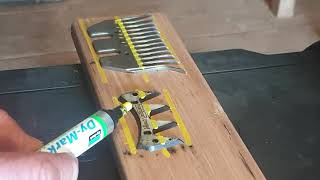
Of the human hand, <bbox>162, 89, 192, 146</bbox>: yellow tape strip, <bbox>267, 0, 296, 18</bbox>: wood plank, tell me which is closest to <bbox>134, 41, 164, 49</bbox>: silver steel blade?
<bbox>162, 89, 192, 146</bbox>: yellow tape strip

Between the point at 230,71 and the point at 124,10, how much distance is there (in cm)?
83

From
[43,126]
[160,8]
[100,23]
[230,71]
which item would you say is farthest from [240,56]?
[160,8]

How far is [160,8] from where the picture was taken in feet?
5.89

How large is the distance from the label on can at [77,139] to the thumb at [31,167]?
0.34 ft

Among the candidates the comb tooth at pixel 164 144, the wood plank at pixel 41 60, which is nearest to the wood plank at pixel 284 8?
the wood plank at pixel 41 60

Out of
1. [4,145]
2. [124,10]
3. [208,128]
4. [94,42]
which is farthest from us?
[124,10]

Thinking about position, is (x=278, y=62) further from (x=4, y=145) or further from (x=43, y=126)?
(x=4, y=145)

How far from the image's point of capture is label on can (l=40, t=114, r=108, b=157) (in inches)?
24.9

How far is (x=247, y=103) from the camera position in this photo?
93cm

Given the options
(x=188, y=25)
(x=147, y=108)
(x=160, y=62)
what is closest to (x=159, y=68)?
(x=160, y=62)

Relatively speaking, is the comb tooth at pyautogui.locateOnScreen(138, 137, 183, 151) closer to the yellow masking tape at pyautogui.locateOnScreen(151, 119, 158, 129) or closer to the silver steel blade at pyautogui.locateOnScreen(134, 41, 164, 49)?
the yellow masking tape at pyautogui.locateOnScreen(151, 119, 158, 129)

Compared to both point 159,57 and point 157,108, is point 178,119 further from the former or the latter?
point 159,57

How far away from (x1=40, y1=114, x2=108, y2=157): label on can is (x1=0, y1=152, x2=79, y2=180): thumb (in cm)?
10

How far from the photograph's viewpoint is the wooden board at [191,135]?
0.70 metres
